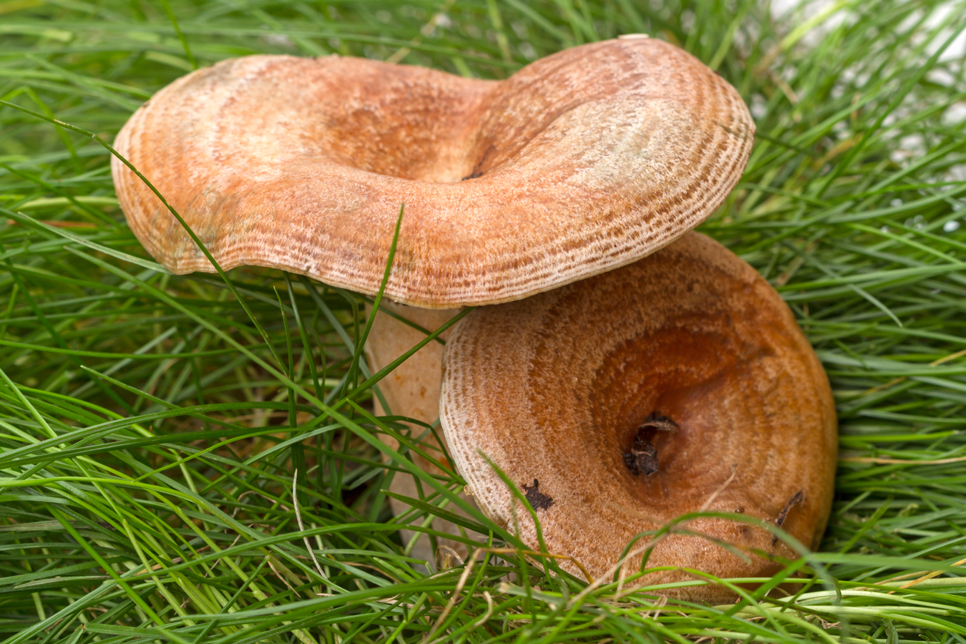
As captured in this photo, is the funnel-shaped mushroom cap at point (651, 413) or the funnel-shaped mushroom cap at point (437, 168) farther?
the funnel-shaped mushroom cap at point (651, 413)

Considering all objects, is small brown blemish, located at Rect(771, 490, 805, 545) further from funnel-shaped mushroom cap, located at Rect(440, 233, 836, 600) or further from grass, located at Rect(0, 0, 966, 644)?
grass, located at Rect(0, 0, 966, 644)

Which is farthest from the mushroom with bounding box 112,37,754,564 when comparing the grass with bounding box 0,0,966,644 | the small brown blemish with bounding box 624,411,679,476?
the small brown blemish with bounding box 624,411,679,476

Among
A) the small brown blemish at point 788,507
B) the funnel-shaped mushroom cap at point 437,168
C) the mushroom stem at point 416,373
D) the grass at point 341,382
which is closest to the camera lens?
the funnel-shaped mushroom cap at point 437,168

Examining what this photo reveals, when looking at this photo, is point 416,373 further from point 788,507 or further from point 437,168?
point 788,507

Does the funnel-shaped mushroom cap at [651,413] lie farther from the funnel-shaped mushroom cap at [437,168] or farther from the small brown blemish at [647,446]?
the funnel-shaped mushroom cap at [437,168]

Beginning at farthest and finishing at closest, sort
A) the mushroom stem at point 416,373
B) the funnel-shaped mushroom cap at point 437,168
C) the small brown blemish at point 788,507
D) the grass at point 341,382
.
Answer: the mushroom stem at point 416,373 → the small brown blemish at point 788,507 → the grass at point 341,382 → the funnel-shaped mushroom cap at point 437,168

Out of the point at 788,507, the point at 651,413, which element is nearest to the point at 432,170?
the point at 651,413

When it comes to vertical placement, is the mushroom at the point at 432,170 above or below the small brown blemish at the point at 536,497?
above

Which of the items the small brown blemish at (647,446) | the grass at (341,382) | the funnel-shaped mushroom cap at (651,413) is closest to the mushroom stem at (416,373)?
the grass at (341,382)
